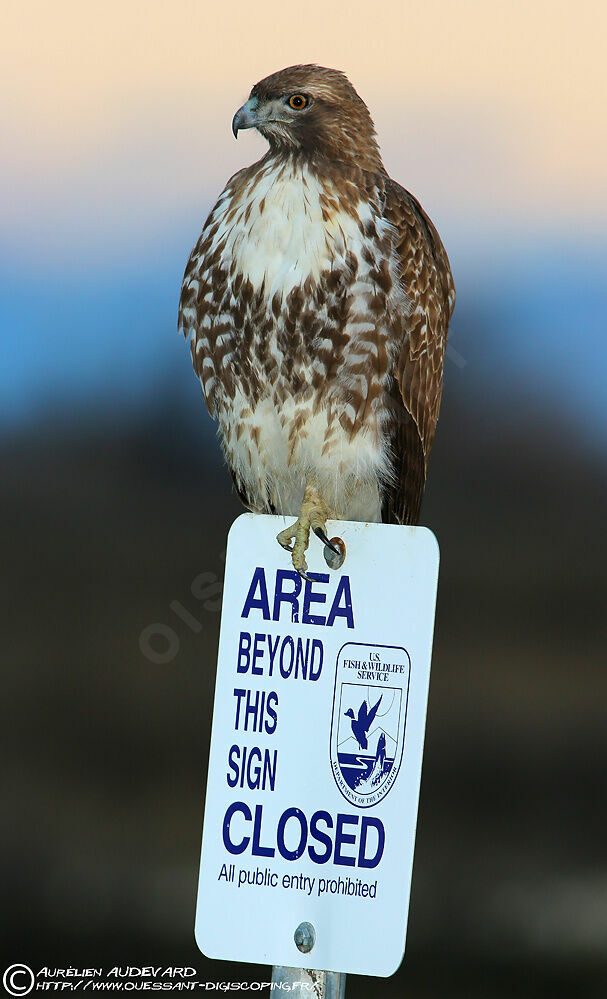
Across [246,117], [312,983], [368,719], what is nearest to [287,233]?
[246,117]

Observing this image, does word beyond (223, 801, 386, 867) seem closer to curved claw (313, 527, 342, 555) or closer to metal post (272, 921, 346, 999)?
metal post (272, 921, 346, 999)

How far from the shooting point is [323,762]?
5.07 feet

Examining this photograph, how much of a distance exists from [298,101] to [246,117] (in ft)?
0.34

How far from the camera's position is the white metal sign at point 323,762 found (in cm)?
151

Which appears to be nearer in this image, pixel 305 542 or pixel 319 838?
pixel 319 838

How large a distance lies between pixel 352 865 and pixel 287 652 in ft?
0.96

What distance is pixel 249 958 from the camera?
1.52 metres

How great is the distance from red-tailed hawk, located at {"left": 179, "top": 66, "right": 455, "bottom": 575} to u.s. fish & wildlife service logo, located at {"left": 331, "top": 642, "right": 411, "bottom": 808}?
56cm

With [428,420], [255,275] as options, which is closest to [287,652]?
[255,275]

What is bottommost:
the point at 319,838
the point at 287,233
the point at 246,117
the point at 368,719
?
the point at 319,838

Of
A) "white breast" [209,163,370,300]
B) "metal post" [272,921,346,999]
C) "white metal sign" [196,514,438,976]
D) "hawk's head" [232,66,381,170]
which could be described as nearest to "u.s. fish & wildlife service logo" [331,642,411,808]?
"white metal sign" [196,514,438,976]

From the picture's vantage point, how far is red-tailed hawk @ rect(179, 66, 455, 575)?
2.15 meters

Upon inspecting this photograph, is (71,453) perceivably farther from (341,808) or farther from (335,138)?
(341,808)

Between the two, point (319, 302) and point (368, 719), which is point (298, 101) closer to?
point (319, 302)
